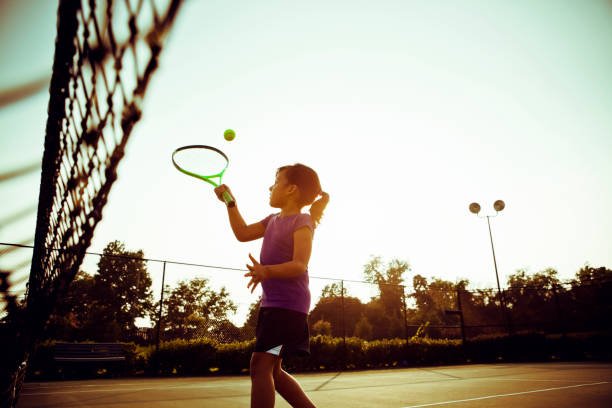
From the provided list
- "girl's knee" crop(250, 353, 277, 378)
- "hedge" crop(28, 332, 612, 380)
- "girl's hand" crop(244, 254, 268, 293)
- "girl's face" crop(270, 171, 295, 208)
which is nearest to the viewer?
"girl's hand" crop(244, 254, 268, 293)

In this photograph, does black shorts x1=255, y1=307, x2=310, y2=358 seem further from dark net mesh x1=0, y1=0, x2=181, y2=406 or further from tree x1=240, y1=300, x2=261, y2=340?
tree x1=240, y1=300, x2=261, y2=340

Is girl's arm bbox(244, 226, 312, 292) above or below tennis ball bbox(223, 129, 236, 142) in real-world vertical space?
below

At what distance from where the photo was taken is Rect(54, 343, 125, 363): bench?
7.00m

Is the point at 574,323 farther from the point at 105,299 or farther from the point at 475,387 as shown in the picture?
the point at 105,299

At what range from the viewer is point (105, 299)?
40969 millimetres

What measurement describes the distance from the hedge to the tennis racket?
3.66 m

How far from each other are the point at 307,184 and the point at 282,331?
86 centimetres

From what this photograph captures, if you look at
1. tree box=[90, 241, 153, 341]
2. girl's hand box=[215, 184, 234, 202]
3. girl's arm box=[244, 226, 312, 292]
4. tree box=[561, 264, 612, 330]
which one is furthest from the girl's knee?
tree box=[90, 241, 153, 341]

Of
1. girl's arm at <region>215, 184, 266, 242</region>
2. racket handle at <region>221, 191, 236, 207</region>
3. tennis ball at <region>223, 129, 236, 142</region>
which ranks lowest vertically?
girl's arm at <region>215, 184, 266, 242</region>

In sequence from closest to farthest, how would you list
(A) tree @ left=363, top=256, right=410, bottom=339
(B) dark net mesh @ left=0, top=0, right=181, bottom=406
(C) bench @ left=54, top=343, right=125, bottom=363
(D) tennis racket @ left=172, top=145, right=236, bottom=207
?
1. (B) dark net mesh @ left=0, top=0, right=181, bottom=406
2. (D) tennis racket @ left=172, top=145, right=236, bottom=207
3. (C) bench @ left=54, top=343, right=125, bottom=363
4. (A) tree @ left=363, top=256, right=410, bottom=339

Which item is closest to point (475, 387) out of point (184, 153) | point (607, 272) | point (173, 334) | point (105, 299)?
point (184, 153)

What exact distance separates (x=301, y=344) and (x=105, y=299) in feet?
154

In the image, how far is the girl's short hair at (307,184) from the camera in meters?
Result: 2.13

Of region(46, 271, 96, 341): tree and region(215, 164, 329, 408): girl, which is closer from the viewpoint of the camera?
region(215, 164, 329, 408): girl
